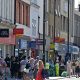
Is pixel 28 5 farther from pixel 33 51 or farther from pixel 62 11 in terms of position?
pixel 62 11

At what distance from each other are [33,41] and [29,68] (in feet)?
55.6

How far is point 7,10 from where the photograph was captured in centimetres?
4734

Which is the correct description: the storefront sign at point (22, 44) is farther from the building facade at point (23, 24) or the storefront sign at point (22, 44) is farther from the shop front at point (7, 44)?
the shop front at point (7, 44)

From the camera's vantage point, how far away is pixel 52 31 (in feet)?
222

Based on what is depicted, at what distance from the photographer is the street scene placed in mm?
38938

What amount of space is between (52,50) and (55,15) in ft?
20.5

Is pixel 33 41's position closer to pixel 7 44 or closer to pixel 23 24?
pixel 23 24

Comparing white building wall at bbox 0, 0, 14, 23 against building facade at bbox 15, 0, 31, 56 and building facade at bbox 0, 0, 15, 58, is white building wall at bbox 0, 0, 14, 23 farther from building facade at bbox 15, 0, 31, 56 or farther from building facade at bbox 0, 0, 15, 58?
building facade at bbox 15, 0, 31, 56

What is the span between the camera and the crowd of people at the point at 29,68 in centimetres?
2613

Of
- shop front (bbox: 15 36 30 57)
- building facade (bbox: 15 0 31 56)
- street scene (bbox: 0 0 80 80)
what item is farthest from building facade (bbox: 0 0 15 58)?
shop front (bbox: 15 36 30 57)

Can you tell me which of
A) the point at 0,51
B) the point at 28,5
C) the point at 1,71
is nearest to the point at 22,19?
the point at 28,5

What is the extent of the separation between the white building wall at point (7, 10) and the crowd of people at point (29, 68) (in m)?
4.33

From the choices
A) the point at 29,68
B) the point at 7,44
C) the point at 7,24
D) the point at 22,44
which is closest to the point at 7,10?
the point at 7,24

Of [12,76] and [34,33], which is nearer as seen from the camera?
[12,76]
